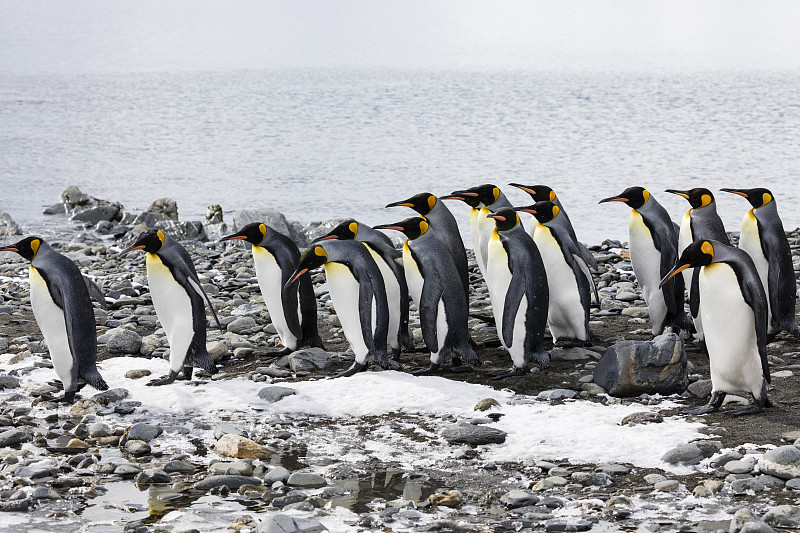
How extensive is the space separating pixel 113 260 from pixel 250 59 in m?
42.7

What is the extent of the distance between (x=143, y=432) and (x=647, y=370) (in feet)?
8.30

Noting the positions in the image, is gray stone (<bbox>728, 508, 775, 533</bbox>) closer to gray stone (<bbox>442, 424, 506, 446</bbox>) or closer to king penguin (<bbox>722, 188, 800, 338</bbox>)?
gray stone (<bbox>442, 424, 506, 446</bbox>)

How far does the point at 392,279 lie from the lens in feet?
19.9

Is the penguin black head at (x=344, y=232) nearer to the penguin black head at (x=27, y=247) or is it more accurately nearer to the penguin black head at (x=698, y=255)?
the penguin black head at (x=27, y=247)

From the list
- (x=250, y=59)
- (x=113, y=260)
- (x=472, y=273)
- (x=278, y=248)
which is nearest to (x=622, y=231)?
(x=472, y=273)

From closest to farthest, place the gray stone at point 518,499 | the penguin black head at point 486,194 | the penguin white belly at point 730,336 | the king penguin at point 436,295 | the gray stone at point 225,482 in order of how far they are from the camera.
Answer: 1. the gray stone at point 518,499
2. the gray stone at point 225,482
3. the penguin white belly at point 730,336
4. the king penguin at point 436,295
5. the penguin black head at point 486,194

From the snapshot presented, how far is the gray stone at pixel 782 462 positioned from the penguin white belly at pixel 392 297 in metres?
2.64

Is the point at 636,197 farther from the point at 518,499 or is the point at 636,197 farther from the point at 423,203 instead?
the point at 518,499

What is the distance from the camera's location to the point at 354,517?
12.1ft

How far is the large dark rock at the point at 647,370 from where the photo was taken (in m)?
5.02

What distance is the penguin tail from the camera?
5371 millimetres

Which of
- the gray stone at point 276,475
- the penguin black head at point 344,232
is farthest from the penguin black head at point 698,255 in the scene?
the gray stone at point 276,475

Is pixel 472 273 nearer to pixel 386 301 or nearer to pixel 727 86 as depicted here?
pixel 386 301

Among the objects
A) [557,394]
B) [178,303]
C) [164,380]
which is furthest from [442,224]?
[164,380]
